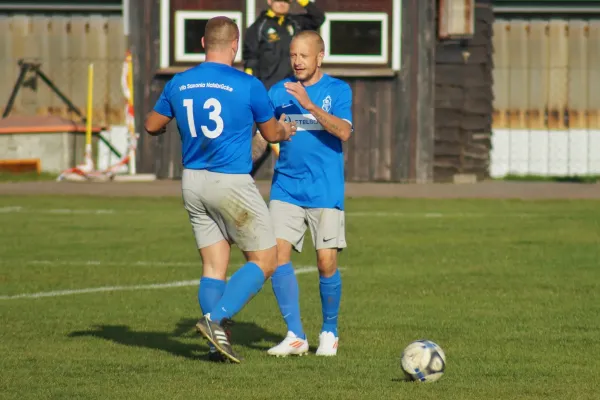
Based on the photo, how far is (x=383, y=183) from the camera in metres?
22.9

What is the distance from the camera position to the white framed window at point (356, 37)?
22828 mm

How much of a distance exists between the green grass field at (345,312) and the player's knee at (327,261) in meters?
0.45

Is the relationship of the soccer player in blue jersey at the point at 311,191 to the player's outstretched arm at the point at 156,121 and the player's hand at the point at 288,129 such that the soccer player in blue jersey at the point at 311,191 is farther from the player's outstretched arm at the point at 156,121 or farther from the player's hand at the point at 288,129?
A: the player's outstretched arm at the point at 156,121

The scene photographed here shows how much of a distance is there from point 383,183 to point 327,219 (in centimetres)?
1457

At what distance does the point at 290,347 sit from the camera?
810 cm

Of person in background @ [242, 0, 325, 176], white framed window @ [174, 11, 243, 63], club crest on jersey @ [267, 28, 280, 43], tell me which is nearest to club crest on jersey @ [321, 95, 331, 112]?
person in background @ [242, 0, 325, 176]

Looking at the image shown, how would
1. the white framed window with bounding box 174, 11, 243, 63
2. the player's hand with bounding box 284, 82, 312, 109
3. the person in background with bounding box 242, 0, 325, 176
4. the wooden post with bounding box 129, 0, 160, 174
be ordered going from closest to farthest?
1. the player's hand with bounding box 284, 82, 312, 109
2. the person in background with bounding box 242, 0, 325, 176
3. the white framed window with bounding box 174, 11, 243, 63
4. the wooden post with bounding box 129, 0, 160, 174

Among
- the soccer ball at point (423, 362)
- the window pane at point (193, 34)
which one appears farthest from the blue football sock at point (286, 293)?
the window pane at point (193, 34)

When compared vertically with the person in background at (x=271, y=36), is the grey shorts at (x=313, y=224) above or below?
below

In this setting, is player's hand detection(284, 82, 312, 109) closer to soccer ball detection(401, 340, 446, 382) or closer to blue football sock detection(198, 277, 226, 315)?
blue football sock detection(198, 277, 226, 315)

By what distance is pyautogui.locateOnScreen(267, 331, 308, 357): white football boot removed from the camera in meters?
8.09

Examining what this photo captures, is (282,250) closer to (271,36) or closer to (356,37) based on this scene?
(271,36)

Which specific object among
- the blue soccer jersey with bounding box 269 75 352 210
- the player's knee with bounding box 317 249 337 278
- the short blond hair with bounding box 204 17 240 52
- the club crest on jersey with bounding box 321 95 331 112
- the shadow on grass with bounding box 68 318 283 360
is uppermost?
the short blond hair with bounding box 204 17 240 52

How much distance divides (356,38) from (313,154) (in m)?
14.8
